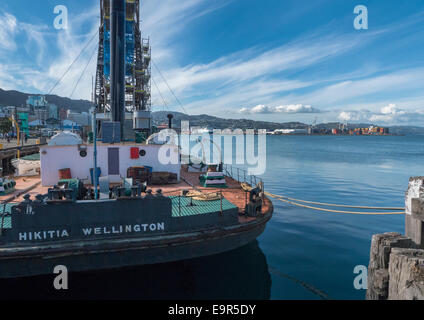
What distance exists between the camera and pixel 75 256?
7.29 metres

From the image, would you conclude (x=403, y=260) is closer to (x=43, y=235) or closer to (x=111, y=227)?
(x=111, y=227)

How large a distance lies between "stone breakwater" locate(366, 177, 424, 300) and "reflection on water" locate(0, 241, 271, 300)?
4.20 metres

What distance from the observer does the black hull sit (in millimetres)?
7016

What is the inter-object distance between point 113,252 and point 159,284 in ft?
6.52

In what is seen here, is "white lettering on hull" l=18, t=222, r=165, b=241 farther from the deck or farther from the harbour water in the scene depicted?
the harbour water

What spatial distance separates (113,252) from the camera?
7547 mm

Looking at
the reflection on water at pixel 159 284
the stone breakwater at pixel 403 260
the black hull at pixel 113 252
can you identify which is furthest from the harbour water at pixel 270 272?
the stone breakwater at pixel 403 260

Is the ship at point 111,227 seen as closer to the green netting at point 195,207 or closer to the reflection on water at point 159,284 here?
the green netting at point 195,207

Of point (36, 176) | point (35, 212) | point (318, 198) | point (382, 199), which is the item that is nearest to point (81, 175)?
point (36, 176)

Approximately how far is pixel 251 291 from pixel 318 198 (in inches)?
575

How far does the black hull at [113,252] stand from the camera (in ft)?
23.0

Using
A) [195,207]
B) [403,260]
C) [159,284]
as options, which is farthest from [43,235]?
[403,260]

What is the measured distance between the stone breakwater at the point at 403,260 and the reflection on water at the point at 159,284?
4.20 metres
